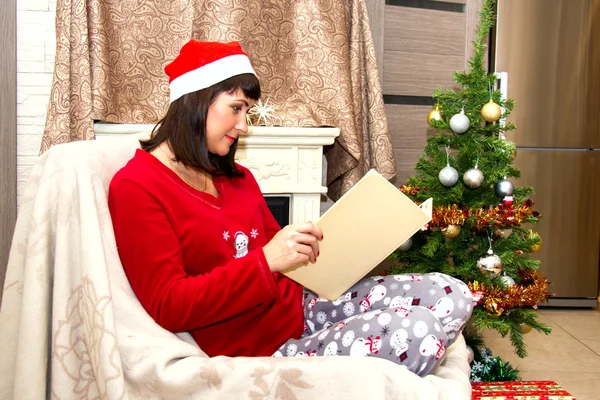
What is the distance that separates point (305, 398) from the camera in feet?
3.32

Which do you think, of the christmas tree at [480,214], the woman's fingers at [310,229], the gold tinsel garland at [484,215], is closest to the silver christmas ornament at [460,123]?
the christmas tree at [480,214]

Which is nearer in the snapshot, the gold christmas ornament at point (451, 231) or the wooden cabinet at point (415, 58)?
the gold christmas ornament at point (451, 231)

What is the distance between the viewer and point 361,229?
3.85ft

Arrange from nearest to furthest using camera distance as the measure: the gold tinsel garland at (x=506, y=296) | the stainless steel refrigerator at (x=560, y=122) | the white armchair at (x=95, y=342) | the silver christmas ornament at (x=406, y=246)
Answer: the white armchair at (x=95, y=342), the gold tinsel garland at (x=506, y=296), the silver christmas ornament at (x=406, y=246), the stainless steel refrigerator at (x=560, y=122)

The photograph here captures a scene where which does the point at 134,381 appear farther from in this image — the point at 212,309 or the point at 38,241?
the point at 38,241

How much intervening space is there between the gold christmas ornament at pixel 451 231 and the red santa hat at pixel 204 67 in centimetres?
106

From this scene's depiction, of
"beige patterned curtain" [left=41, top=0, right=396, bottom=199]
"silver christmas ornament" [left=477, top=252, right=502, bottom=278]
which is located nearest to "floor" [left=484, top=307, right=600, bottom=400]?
"silver christmas ornament" [left=477, top=252, right=502, bottom=278]

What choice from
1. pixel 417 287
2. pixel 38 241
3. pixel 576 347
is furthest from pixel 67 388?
pixel 576 347

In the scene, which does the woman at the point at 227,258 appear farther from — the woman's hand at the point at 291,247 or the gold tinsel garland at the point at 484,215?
the gold tinsel garland at the point at 484,215

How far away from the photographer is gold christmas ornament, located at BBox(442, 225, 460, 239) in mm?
2111

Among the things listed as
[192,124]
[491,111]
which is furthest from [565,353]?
[192,124]

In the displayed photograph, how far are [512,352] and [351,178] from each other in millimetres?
1007

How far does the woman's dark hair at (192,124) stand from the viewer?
1.29m

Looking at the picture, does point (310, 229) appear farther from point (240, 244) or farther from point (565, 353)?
point (565, 353)
